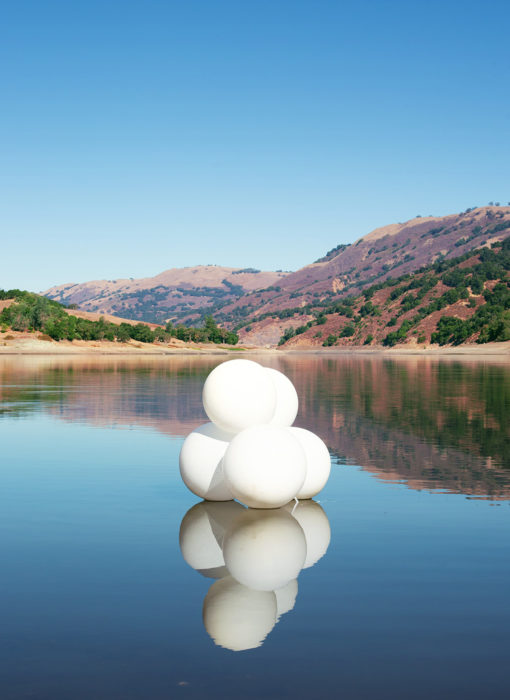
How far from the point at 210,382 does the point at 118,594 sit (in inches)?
204

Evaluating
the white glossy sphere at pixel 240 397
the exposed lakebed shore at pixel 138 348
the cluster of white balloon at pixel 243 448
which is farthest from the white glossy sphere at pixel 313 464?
the exposed lakebed shore at pixel 138 348

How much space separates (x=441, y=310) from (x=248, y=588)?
158 meters

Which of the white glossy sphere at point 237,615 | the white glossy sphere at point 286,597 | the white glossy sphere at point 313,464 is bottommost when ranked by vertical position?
the white glossy sphere at point 286,597

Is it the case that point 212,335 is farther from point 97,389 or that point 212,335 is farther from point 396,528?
point 396,528

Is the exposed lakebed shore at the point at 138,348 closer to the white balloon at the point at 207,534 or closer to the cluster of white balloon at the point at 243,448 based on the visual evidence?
the cluster of white balloon at the point at 243,448

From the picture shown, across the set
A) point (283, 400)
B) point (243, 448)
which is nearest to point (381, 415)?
point (283, 400)

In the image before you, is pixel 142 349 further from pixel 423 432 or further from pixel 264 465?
pixel 264 465

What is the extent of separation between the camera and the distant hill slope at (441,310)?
455ft

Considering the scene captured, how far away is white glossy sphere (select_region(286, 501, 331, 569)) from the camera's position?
359 inches

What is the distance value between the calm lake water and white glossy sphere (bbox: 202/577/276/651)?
2 cm

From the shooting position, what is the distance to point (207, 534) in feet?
33.0

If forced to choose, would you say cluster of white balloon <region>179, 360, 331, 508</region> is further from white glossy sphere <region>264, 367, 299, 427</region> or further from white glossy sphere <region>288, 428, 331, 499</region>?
A: white glossy sphere <region>264, 367, 299, 427</region>

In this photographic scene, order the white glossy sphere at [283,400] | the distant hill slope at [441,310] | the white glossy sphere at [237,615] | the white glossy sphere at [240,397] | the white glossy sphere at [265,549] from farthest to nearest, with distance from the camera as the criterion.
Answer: the distant hill slope at [441,310]
the white glossy sphere at [283,400]
the white glossy sphere at [240,397]
the white glossy sphere at [265,549]
the white glossy sphere at [237,615]

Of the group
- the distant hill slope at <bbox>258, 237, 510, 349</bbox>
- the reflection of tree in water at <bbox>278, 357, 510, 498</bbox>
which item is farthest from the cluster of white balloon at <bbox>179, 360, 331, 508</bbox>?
the distant hill slope at <bbox>258, 237, 510, 349</bbox>
